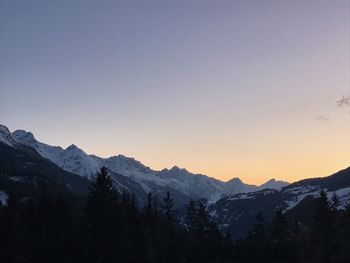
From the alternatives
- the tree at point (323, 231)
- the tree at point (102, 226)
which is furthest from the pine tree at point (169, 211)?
the tree at point (102, 226)

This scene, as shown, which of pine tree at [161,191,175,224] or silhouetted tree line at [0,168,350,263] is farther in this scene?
pine tree at [161,191,175,224]

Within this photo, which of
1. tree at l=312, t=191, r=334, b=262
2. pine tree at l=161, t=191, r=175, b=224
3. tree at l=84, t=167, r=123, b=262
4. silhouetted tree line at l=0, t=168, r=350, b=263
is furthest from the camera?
pine tree at l=161, t=191, r=175, b=224

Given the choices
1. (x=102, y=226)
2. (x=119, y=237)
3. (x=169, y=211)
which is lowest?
(x=119, y=237)

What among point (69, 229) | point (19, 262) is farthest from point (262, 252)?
point (19, 262)

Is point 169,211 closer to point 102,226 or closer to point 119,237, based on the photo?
point 119,237

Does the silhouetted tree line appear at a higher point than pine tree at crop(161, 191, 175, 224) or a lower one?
lower

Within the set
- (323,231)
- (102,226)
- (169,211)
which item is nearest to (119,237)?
(102,226)

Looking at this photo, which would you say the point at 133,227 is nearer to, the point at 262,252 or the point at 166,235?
the point at 166,235

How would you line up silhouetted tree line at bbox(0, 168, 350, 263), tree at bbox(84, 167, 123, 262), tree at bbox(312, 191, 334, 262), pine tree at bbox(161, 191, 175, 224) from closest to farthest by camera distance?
1. tree at bbox(84, 167, 123, 262)
2. silhouetted tree line at bbox(0, 168, 350, 263)
3. tree at bbox(312, 191, 334, 262)
4. pine tree at bbox(161, 191, 175, 224)

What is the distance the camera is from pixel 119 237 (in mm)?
58562

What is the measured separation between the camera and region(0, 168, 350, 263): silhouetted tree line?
5756 cm

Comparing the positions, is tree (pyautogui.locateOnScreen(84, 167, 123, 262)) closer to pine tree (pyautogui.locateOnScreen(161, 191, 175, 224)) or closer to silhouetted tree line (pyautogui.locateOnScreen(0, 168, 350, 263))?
silhouetted tree line (pyautogui.locateOnScreen(0, 168, 350, 263))

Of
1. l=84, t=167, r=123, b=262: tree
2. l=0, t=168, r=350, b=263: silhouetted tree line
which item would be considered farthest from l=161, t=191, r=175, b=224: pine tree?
l=84, t=167, r=123, b=262: tree

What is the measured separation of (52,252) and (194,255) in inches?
971
